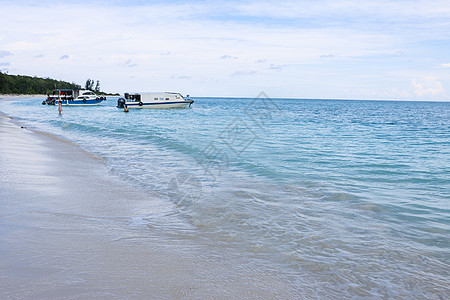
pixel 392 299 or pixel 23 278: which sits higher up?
pixel 23 278

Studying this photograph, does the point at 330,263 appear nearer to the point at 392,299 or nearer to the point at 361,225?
the point at 392,299

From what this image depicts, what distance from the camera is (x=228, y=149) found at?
18547mm

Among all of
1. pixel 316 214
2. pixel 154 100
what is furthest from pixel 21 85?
pixel 316 214

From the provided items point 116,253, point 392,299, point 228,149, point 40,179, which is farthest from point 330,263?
point 228,149

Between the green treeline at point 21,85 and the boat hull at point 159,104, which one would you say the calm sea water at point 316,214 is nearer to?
the boat hull at point 159,104

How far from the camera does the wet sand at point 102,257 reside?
380 cm

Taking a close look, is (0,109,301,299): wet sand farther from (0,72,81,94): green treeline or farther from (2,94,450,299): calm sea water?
(0,72,81,94): green treeline

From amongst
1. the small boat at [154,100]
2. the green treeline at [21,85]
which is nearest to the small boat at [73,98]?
the small boat at [154,100]

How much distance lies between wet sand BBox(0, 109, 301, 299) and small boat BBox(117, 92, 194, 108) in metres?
60.5

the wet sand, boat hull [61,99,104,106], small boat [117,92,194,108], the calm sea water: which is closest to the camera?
the wet sand

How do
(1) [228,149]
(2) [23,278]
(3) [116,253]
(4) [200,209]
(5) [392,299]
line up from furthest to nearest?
(1) [228,149], (4) [200,209], (3) [116,253], (5) [392,299], (2) [23,278]

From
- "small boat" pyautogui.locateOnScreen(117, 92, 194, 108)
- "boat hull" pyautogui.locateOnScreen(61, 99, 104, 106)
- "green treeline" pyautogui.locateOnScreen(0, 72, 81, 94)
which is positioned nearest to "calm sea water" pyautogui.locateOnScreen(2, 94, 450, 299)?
"small boat" pyautogui.locateOnScreen(117, 92, 194, 108)

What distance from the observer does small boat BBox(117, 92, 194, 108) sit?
66438 mm

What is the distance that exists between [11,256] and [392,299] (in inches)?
173
